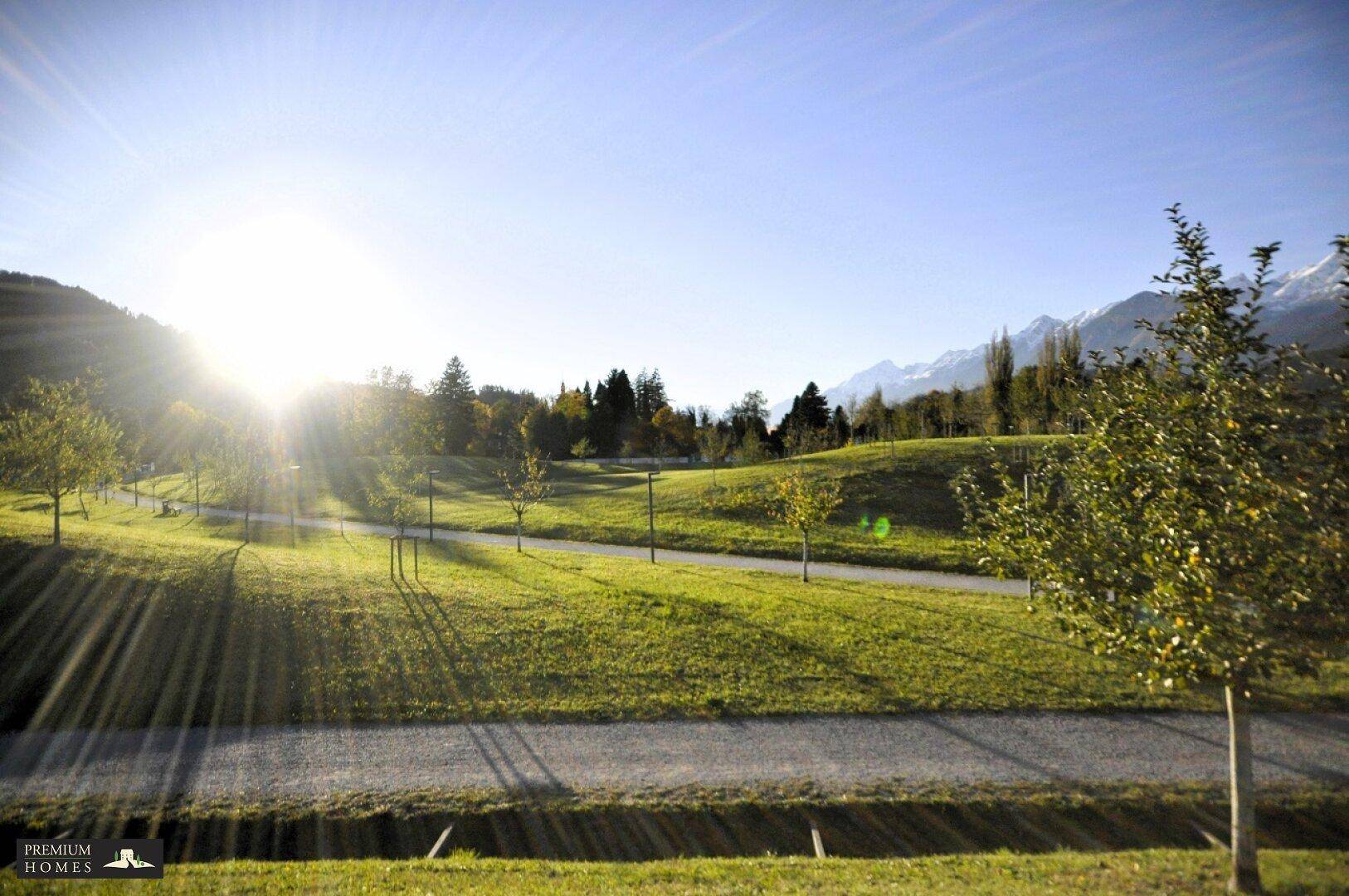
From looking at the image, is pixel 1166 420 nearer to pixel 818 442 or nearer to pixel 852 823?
pixel 852 823

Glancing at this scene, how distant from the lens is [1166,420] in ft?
26.0

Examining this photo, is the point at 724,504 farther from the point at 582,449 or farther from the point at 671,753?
the point at 582,449

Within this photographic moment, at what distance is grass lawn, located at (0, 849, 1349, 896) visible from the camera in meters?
7.60

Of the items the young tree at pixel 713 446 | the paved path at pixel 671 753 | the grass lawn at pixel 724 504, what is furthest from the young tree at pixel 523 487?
the paved path at pixel 671 753

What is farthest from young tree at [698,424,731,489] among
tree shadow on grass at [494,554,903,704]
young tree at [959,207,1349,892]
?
young tree at [959,207,1349,892]

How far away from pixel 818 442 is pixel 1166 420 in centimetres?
6917

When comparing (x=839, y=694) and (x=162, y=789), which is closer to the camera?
(x=162, y=789)

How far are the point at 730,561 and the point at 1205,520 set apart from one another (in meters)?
22.9

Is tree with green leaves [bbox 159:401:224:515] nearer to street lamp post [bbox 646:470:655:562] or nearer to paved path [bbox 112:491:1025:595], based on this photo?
paved path [bbox 112:491:1025:595]

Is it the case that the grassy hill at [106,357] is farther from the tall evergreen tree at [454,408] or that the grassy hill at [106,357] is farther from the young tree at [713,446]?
the young tree at [713,446]

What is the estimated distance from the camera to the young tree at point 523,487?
106ft

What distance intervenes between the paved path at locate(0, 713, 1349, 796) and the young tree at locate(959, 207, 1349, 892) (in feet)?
12.8

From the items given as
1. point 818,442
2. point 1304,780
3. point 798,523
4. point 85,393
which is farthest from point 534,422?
point 1304,780

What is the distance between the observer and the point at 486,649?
16047 mm
